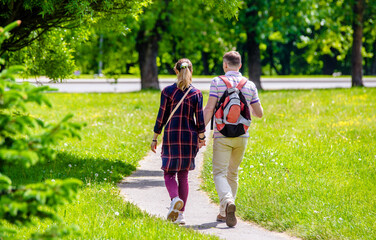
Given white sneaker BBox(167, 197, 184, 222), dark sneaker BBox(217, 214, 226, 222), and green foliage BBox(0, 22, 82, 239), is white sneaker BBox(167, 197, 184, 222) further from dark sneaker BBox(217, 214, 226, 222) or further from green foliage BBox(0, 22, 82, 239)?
green foliage BBox(0, 22, 82, 239)

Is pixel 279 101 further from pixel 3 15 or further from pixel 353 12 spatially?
pixel 3 15

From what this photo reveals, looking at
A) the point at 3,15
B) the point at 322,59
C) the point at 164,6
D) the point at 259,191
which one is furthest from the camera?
the point at 322,59

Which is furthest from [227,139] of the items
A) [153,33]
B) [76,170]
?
[153,33]

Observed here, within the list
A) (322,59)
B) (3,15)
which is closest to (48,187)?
(3,15)

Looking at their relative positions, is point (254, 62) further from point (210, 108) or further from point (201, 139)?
point (210, 108)

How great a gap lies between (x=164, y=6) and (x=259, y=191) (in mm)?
18713

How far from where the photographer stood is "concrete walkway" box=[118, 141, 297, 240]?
18.6 ft

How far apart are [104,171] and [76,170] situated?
1.44 ft

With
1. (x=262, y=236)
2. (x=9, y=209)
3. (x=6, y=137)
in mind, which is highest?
(x=6, y=137)

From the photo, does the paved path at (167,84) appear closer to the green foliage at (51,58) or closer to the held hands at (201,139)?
the green foliage at (51,58)

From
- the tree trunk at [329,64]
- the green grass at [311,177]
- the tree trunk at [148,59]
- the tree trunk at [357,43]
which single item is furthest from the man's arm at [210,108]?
the tree trunk at [329,64]

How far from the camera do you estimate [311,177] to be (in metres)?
7.50

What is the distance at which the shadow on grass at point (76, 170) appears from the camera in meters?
7.73

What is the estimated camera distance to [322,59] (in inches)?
2415
